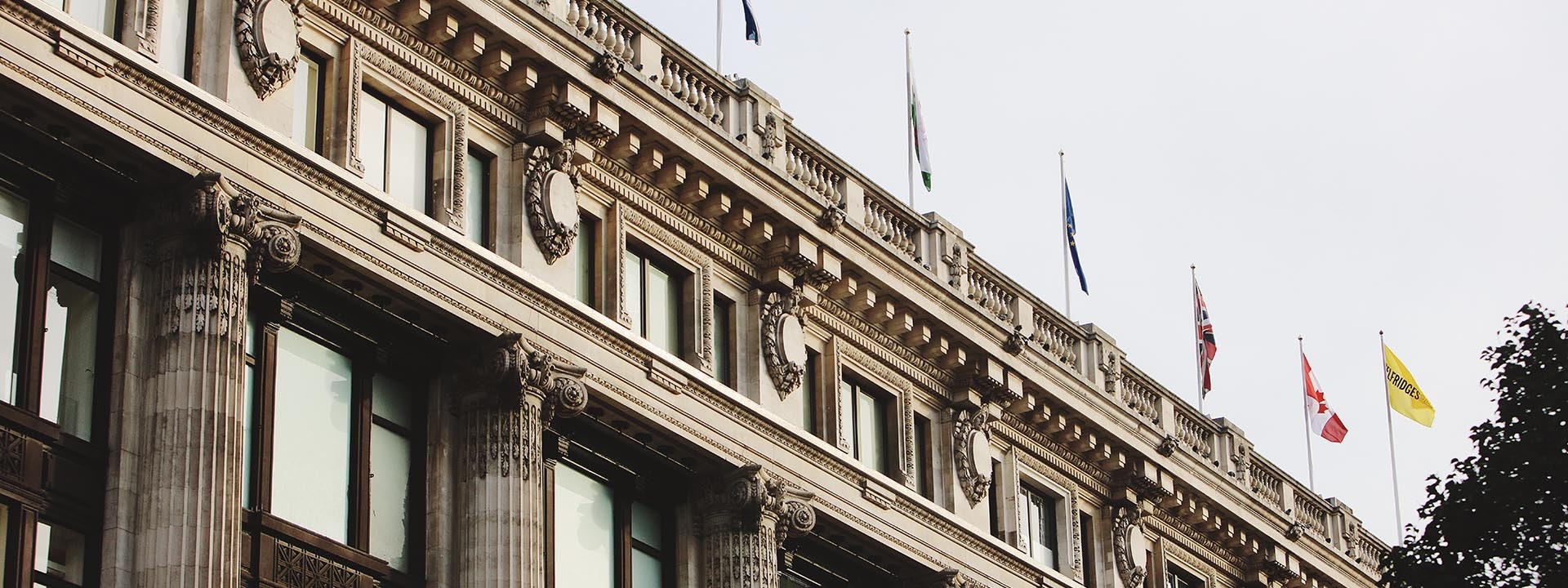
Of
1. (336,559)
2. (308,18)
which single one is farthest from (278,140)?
(336,559)

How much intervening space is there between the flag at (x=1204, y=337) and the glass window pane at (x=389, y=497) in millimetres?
27997

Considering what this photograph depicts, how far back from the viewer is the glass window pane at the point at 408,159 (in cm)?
4278

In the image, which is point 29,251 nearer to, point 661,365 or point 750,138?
point 661,365

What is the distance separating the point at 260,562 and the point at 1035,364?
70.4 feet

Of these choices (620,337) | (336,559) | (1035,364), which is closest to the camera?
(336,559)

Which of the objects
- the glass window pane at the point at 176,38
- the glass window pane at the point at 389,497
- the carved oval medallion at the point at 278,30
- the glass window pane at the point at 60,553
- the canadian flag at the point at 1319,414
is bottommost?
the glass window pane at the point at 60,553

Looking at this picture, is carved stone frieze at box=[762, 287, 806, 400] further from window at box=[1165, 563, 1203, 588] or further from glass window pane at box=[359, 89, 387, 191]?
window at box=[1165, 563, 1203, 588]

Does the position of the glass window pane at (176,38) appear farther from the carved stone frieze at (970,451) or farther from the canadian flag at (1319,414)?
the canadian flag at (1319,414)

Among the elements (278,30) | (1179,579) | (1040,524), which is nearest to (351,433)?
(278,30)

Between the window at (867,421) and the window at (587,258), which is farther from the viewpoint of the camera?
the window at (867,421)

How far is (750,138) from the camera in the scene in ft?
164

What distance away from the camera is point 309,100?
41.5m

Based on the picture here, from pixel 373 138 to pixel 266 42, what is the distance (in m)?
2.87

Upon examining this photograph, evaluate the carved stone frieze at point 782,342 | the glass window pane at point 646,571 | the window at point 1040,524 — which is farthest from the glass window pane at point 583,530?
the window at point 1040,524
